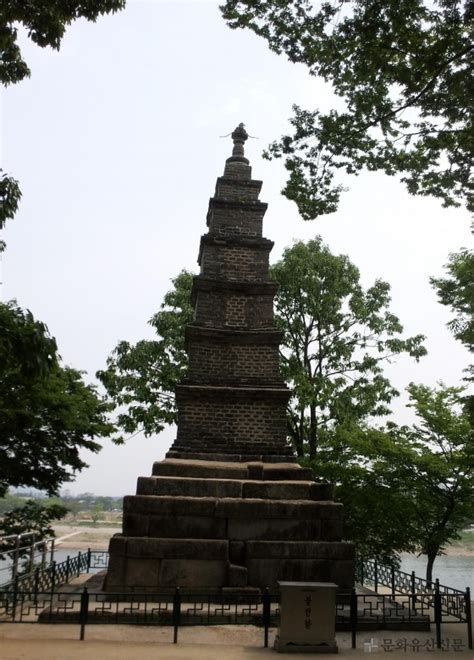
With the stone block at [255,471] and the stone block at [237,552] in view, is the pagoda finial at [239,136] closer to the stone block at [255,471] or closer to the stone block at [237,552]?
the stone block at [255,471]

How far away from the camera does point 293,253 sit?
23844 millimetres

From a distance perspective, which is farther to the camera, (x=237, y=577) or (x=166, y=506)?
(x=166, y=506)

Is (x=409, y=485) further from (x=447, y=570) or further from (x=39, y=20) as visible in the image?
(x=447, y=570)

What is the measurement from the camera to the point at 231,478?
12062 mm

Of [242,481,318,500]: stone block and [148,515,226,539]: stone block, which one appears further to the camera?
[242,481,318,500]: stone block

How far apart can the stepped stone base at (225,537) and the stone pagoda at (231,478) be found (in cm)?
2

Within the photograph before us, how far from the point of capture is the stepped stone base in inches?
421

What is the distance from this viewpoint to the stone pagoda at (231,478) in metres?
10.8

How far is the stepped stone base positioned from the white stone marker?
6.58ft

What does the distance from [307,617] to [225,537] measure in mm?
2755

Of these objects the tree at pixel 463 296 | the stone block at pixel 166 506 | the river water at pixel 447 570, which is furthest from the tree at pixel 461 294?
the river water at pixel 447 570

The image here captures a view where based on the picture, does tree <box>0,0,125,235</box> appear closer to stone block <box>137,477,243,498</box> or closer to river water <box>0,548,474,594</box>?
stone block <box>137,477,243,498</box>

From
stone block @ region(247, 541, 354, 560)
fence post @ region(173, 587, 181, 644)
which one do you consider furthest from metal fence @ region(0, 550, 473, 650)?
stone block @ region(247, 541, 354, 560)

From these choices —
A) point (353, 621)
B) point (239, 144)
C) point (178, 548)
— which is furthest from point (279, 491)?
point (239, 144)
